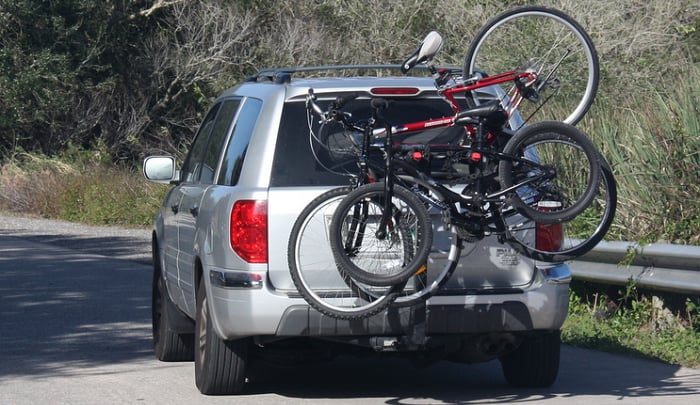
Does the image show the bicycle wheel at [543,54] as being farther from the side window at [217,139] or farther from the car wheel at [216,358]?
the car wheel at [216,358]

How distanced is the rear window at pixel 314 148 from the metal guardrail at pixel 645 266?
2.77 metres

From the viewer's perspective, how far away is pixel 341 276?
643 centimetres

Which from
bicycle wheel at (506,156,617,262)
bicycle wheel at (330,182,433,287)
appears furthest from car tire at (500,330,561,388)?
bicycle wheel at (330,182,433,287)

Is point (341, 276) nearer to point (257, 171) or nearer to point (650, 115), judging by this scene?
point (257, 171)

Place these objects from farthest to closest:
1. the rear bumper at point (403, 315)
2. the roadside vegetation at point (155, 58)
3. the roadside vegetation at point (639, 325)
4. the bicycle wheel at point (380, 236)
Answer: the roadside vegetation at point (155, 58), the roadside vegetation at point (639, 325), the rear bumper at point (403, 315), the bicycle wheel at point (380, 236)

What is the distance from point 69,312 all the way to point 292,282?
16.8ft

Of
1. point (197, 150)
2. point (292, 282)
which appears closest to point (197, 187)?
point (197, 150)

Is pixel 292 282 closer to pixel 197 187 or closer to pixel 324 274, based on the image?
pixel 324 274

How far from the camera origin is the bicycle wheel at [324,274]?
20.6 feet

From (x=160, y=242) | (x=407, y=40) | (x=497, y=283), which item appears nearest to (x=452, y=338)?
(x=497, y=283)

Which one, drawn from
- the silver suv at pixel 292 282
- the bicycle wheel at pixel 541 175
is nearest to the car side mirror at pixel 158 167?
the silver suv at pixel 292 282

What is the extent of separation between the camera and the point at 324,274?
21.0 feet

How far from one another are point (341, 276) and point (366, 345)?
1.41 ft

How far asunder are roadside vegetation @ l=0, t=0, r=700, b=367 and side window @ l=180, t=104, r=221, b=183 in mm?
13648
